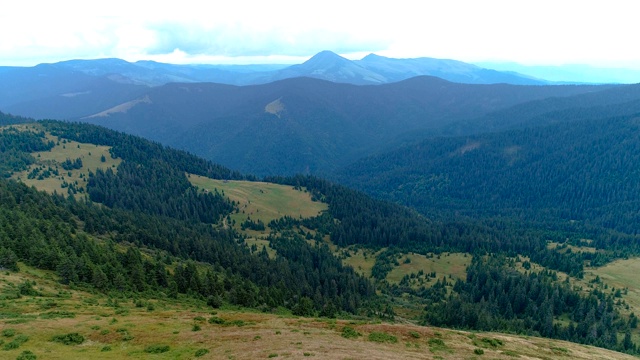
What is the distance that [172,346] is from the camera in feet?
147

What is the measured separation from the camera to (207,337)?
157ft

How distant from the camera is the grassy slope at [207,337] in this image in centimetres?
4278

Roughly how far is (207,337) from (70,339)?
16.4 m

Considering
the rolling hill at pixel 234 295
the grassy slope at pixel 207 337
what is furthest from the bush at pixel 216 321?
Result: the grassy slope at pixel 207 337

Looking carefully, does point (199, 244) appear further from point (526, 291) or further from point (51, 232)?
point (526, 291)

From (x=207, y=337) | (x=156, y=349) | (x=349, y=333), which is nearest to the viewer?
(x=156, y=349)

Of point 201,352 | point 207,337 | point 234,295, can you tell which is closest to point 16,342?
point 201,352

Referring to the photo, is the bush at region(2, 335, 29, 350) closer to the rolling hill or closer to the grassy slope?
the rolling hill

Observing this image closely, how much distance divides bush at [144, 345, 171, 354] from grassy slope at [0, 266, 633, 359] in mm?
521

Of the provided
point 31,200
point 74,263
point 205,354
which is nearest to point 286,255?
point 31,200

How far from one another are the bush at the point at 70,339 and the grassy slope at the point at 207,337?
791 millimetres

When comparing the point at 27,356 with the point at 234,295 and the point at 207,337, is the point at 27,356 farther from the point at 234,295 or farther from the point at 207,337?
the point at 234,295

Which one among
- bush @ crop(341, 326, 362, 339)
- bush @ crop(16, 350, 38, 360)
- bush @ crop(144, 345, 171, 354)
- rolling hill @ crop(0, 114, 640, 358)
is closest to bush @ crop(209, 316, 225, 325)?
rolling hill @ crop(0, 114, 640, 358)

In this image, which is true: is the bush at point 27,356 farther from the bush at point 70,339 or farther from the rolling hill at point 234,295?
the bush at point 70,339
